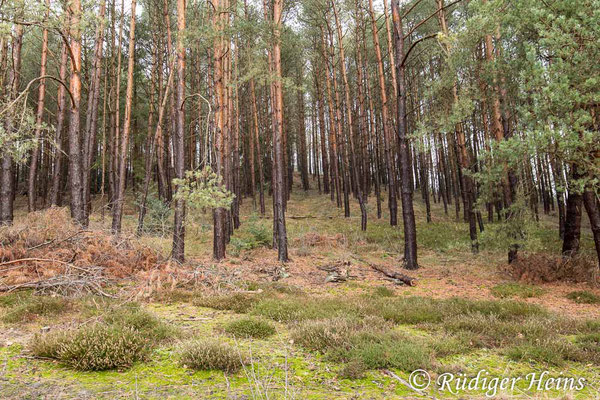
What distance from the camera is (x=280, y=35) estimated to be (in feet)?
37.5

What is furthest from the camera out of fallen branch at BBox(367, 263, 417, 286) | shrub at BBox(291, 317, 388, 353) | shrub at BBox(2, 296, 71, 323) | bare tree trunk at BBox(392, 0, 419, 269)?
bare tree trunk at BBox(392, 0, 419, 269)

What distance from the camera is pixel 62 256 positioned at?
7.91 meters

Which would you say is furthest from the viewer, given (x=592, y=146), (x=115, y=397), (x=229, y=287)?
(x=229, y=287)

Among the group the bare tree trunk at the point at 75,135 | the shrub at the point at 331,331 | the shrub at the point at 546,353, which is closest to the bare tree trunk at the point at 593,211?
the shrub at the point at 546,353

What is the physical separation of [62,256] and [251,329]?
5841 millimetres

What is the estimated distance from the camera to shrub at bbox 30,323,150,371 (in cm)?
355

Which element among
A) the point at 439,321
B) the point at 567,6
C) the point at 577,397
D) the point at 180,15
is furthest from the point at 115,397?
the point at 180,15

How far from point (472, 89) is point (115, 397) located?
1147 cm

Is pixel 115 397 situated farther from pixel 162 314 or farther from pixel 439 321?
pixel 439 321

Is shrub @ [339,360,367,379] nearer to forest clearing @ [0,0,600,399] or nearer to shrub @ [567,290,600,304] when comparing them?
forest clearing @ [0,0,600,399]

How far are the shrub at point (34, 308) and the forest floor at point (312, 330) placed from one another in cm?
Result: 2

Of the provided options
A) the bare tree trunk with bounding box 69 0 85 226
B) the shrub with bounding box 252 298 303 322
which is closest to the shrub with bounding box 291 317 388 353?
the shrub with bounding box 252 298 303 322

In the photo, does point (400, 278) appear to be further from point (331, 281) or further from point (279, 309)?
point (279, 309)

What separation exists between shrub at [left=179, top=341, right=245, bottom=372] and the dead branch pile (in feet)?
12.0
